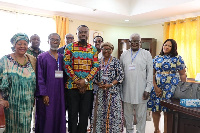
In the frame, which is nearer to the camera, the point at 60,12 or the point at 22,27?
the point at 22,27

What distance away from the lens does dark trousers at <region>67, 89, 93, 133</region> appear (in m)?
2.37

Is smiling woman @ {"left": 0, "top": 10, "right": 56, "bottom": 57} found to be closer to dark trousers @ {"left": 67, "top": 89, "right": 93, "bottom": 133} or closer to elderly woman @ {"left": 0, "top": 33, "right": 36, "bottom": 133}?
elderly woman @ {"left": 0, "top": 33, "right": 36, "bottom": 133}

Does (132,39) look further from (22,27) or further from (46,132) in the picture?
(22,27)

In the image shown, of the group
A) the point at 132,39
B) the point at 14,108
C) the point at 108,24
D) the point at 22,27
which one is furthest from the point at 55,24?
the point at 14,108

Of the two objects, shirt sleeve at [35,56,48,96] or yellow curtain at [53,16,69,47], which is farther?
yellow curtain at [53,16,69,47]

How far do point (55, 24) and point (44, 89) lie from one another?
389 cm

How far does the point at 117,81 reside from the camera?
2.47 m

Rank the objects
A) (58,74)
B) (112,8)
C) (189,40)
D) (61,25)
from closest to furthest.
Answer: (58,74)
(189,40)
(112,8)
(61,25)

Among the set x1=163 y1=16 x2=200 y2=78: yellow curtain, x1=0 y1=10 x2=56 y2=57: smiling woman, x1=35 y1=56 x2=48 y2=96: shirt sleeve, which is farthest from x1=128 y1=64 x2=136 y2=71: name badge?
x1=0 y1=10 x2=56 y2=57: smiling woman

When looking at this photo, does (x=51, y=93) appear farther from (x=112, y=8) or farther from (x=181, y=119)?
(x=112, y=8)

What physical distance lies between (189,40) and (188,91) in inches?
154

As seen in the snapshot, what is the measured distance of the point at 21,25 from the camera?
5.09m

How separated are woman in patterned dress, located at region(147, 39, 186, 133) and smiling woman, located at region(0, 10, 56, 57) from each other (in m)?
3.86

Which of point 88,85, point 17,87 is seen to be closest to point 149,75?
point 88,85
